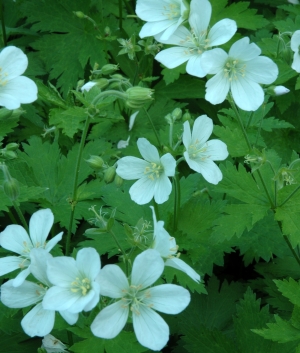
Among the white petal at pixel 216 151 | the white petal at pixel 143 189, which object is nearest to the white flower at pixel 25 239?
the white petal at pixel 143 189

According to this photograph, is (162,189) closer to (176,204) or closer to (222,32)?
(176,204)

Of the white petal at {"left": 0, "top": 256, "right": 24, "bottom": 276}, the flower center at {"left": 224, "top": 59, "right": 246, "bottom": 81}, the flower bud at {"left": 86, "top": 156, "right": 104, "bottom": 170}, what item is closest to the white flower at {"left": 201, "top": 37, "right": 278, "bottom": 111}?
the flower center at {"left": 224, "top": 59, "right": 246, "bottom": 81}

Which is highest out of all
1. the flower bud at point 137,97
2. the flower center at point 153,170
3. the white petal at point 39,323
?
the flower bud at point 137,97

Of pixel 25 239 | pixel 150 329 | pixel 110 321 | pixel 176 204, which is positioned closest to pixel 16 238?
pixel 25 239

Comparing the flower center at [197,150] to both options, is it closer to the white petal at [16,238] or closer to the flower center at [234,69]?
the flower center at [234,69]

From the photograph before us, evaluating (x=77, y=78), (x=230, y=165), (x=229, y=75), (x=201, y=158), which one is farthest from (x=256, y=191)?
(x=77, y=78)
